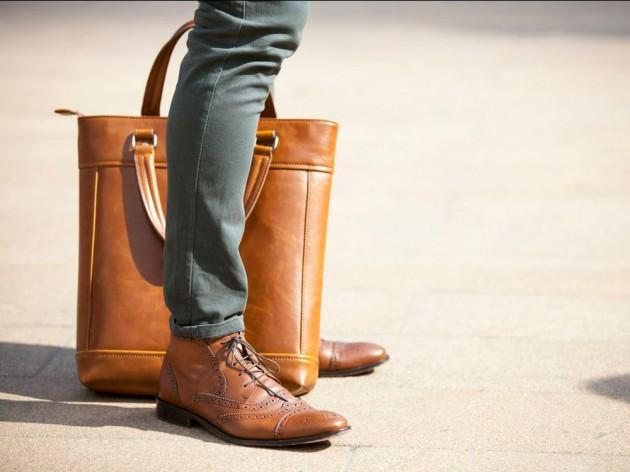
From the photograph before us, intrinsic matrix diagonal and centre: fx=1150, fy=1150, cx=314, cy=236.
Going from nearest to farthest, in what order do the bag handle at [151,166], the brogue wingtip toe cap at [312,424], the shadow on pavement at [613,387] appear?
the brogue wingtip toe cap at [312,424], the bag handle at [151,166], the shadow on pavement at [613,387]

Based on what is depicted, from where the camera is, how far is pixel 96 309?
2.57 meters

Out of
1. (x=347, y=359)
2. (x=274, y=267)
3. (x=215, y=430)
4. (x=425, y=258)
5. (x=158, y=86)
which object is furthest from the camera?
(x=425, y=258)

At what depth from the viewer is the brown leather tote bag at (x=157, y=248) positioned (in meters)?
2.53

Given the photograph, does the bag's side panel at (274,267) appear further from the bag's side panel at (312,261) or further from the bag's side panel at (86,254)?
the bag's side panel at (86,254)

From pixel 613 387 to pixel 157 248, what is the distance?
3.64 ft

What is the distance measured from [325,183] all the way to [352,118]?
14.2ft

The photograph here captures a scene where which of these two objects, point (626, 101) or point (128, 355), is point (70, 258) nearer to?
point (128, 355)

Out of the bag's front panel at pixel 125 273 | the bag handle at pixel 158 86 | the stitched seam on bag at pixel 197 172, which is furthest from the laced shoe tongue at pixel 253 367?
the bag handle at pixel 158 86

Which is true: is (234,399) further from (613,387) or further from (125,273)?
(613,387)

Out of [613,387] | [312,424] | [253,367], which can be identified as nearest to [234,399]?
[253,367]

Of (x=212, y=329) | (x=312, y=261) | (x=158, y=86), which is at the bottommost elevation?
(x=212, y=329)

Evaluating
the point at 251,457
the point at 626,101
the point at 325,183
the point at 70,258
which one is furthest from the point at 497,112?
the point at 251,457

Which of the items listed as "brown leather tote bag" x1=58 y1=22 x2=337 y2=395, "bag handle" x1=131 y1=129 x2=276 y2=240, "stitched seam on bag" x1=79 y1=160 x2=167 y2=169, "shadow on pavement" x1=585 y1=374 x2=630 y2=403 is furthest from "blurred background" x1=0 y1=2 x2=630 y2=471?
"stitched seam on bag" x1=79 y1=160 x2=167 y2=169

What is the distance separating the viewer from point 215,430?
2334mm
